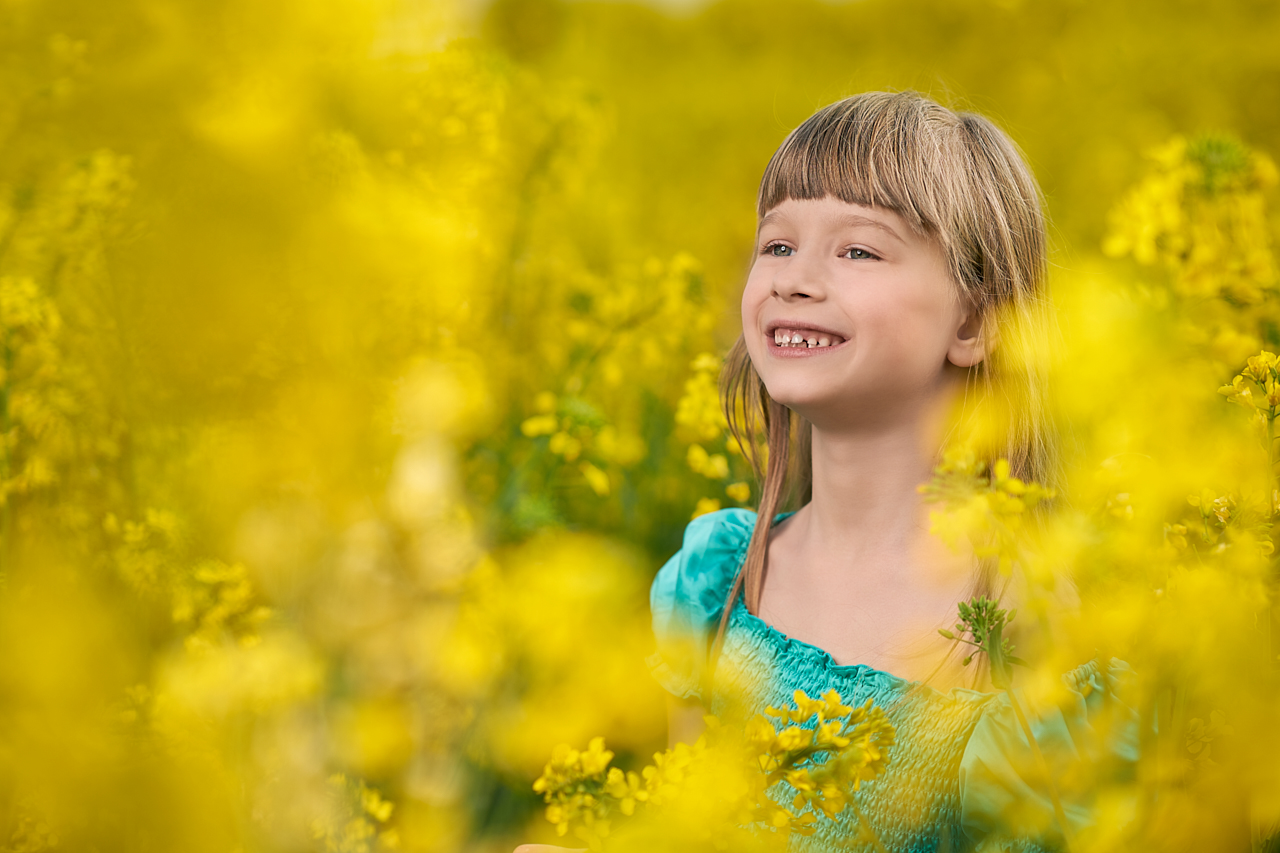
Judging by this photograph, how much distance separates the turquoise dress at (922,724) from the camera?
44 centimetres

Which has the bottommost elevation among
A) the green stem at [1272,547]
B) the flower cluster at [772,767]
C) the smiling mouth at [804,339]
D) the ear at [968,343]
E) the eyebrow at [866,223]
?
the flower cluster at [772,767]

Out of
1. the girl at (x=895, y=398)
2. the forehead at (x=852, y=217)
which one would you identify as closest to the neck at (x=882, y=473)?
the girl at (x=895, y=398)

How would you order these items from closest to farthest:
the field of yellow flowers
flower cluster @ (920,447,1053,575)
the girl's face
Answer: flower cluster @ (920,447,1053,575)
the girl's face
the field of yellow flowers

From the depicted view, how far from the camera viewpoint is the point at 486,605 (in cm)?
84

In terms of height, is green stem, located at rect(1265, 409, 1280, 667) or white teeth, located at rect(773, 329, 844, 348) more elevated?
white teeth, located at rect(773, 329, 844, 348)

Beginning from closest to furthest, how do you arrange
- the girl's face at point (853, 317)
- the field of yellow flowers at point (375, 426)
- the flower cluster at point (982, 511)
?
the flower cluster at point (982, 511) < the girl's face at point (853, 317) < the field of yellow flowers at point (375, 426)

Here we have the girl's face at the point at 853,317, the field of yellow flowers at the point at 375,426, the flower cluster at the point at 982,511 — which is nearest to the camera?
the flower cluster at the point at 982,511

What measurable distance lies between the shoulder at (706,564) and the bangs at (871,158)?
0.23m

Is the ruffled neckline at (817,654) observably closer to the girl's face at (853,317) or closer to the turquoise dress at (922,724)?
the turquoise dress at (922,724)

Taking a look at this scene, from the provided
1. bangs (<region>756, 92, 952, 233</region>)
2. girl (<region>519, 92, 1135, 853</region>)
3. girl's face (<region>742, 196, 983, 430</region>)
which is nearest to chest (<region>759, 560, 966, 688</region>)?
girl (<region>519, 92, 1135, 853</region>)

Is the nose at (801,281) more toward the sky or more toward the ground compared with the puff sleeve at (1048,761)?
more toward the sky

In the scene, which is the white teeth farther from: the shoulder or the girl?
the shoulder

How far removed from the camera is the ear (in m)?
0.56

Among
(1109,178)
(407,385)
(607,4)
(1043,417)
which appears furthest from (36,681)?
(607,4)
